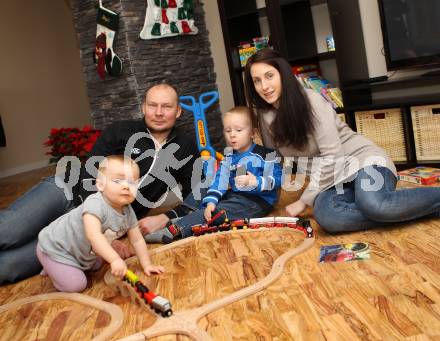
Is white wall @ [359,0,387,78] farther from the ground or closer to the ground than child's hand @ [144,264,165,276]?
farther from the ground

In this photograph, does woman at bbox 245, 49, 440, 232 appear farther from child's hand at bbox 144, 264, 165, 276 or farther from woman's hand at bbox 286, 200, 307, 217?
child's hand at bbox 144, 264, 165, 276

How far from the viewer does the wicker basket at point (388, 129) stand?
3070 mm

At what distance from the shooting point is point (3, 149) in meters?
6.12

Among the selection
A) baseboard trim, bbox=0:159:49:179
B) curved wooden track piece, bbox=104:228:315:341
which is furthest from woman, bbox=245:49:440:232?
baseboard trim, bbox=0:159:49:179

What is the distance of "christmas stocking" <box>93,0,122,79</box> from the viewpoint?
3.93 m

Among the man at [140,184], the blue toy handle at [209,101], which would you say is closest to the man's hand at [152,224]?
the man at [140,184]

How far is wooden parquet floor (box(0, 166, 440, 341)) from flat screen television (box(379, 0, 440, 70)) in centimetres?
140

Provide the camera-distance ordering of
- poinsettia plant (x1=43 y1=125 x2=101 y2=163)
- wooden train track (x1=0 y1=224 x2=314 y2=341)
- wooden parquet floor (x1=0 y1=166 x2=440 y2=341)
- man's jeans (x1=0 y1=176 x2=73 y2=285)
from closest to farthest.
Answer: wooden parquet floor (x1=0 y1=166 x2=440 y2=341), wooden train track (x1=0 y1=224 x2=314 y2=341), man's jeans (x1=0 y1=176 x2=73 y2=285), poinsettia plant (x1=43 y1=125 x2=101 y2=163)

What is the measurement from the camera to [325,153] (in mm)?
2135

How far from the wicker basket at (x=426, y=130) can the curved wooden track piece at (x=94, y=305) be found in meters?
2.02

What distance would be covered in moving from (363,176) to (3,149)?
16.6ft

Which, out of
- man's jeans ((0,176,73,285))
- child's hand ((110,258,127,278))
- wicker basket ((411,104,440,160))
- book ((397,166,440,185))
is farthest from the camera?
wicker basket ((411,104,440,160))

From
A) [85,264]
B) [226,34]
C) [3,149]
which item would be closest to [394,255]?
[85,264]

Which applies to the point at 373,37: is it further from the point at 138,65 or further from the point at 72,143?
the point at 72,143
